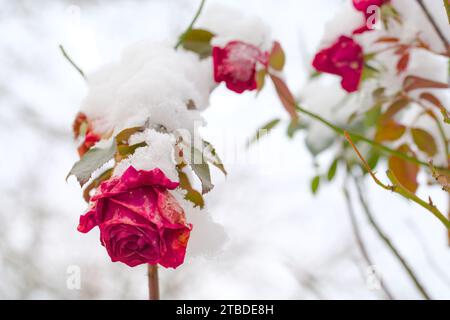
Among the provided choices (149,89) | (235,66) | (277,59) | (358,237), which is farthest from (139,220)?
(358,237)

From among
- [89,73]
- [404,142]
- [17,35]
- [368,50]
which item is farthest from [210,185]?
[17,35]

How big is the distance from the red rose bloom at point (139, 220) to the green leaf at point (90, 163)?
0.07 ft

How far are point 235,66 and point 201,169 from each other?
0.68ft

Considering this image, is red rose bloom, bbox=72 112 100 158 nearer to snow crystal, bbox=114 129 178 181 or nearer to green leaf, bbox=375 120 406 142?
snow crystal, bbox=114 129 178 181

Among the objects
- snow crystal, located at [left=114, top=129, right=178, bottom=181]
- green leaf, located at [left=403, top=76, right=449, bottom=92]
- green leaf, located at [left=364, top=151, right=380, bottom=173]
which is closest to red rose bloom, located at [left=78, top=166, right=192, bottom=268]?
snow crystal, located at [left=114, top=129, right=178, bottom=181]

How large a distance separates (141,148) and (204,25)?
0.28 m

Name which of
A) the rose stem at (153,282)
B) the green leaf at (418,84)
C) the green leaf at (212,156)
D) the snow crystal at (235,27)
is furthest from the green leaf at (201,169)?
the green leaf at (418,84)

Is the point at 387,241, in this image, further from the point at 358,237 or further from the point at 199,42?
the point at 199,42

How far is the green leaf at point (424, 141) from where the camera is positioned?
0.75 metres

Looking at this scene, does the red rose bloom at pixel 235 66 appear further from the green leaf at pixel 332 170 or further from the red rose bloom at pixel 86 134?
the green leaf at pixel 332 170

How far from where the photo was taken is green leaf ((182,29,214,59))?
0.65 m

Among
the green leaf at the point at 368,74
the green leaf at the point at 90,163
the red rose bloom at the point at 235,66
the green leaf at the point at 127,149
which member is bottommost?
the green leaf at the point at 90,163

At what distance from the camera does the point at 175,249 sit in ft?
1.37
